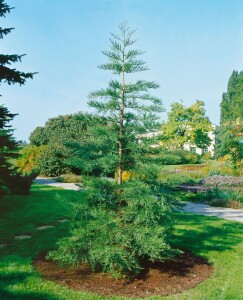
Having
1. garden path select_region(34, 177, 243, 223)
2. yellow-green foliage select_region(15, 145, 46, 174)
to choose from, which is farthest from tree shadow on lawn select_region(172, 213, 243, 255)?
yellow-green foliage select_region(15, 145, 46, 174)

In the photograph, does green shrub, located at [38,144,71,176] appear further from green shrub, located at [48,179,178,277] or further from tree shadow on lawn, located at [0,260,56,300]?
green shrub, located at [48,179,178,277]

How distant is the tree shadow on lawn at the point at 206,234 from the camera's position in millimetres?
6668

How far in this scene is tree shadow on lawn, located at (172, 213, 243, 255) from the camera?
6.67 meters

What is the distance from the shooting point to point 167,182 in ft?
16.8

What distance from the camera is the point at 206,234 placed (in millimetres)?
7684

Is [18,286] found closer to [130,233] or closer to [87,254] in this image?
[87,254]

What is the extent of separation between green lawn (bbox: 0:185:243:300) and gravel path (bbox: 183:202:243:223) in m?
0.87

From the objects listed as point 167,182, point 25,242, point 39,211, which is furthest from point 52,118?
point 167,182

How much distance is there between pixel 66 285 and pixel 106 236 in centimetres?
93

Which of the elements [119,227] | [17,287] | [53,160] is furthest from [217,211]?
[53,160]

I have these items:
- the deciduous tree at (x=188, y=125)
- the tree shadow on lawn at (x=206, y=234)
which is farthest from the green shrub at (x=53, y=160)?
the deciduous tree at (x=188, y=125)

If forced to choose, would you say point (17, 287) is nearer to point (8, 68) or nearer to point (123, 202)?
point (123, 202)

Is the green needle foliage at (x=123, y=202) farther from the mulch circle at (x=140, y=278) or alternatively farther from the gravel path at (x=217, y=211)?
the gravel path at (x=217, y=211)

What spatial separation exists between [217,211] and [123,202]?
23.8 feet
